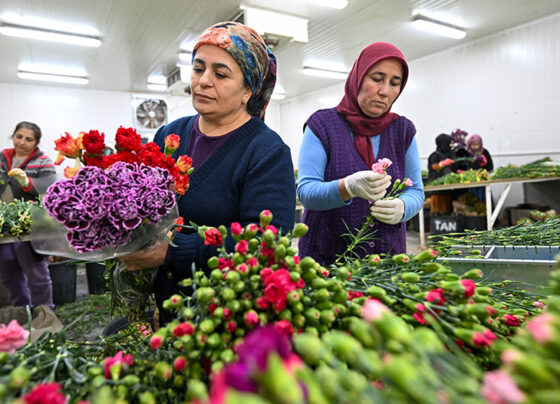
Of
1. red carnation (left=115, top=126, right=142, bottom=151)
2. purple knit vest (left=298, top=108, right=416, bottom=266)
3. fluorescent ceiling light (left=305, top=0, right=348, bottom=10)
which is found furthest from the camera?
fluorescent ceiling light (left=305, top=0, right=348, bottom=10)

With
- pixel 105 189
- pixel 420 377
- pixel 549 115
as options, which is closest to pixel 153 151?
pixel 105 189

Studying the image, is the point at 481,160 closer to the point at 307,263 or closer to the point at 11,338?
the point at 307,263

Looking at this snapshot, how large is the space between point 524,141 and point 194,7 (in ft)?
22.1

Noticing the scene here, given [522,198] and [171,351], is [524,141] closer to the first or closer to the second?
[522,198]

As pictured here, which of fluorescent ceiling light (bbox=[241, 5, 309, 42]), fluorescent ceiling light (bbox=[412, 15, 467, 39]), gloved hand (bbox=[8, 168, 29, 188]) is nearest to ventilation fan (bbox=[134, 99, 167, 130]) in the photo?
fluorescent ceiling light (bbox=[241, 5, 309, 42])

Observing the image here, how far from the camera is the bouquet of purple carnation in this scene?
2.03 ft

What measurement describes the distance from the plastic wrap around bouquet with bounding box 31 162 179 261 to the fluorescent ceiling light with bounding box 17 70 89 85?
403 inches

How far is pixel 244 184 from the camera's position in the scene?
108cm

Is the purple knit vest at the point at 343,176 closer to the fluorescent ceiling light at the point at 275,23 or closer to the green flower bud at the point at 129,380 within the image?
the green flower bud at the point at 129,380

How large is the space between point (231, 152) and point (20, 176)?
102 inches

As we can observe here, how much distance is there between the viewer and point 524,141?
707 cm

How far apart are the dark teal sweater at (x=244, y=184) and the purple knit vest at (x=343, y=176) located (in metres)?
0.41

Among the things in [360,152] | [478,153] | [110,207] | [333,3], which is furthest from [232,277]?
[478,153]

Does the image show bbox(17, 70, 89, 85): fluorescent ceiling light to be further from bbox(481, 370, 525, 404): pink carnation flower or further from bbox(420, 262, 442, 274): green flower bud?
bbox(481, 370, 525, 404): pink carnation flower
